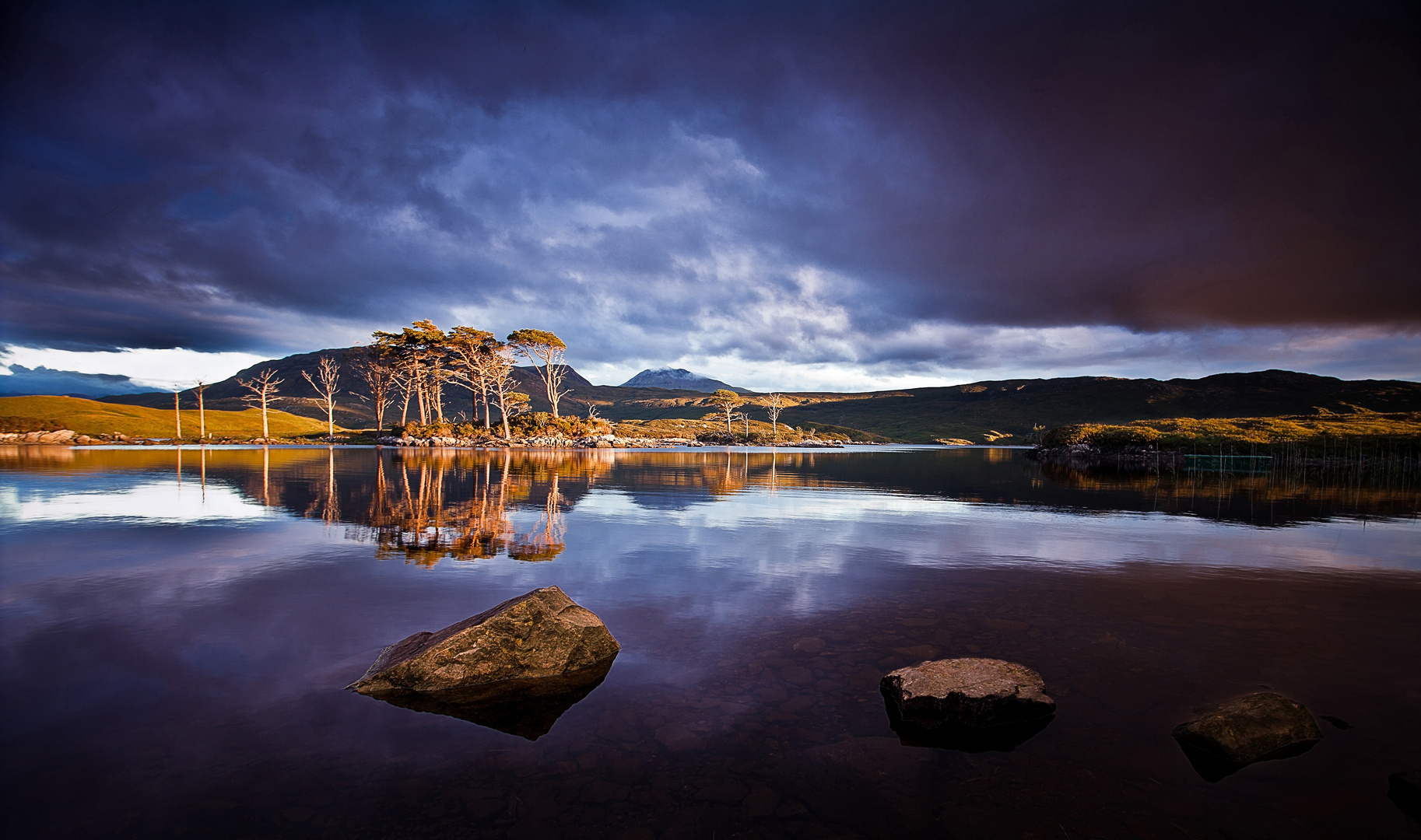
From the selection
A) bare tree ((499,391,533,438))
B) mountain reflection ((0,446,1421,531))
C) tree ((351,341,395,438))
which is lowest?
mountain reflection ((0,446,1421,531))

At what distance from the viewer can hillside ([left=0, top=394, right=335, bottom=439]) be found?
102606mm

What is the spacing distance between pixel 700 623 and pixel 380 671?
18.3ft

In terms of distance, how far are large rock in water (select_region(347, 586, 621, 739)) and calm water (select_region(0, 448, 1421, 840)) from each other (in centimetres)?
34

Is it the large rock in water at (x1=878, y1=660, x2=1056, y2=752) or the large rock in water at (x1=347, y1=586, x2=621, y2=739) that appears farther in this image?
the large rock in water at (x1=347, y1=586, x2=621, y2=739)

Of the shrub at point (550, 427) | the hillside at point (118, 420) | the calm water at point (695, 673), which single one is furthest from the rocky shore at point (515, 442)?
the calm water at point (695, 673)

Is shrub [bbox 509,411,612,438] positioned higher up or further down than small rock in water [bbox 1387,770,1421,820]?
higher up

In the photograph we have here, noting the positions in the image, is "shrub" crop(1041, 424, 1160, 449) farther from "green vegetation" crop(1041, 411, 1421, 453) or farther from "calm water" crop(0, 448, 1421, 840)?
"calm water" crop(0, 448, 1421, 840)

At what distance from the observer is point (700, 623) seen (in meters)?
11.9

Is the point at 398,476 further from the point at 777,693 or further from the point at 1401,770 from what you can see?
the point at 1401,770

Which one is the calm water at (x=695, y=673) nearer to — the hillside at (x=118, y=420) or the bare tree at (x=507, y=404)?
the bare tree at (x=507, y=404)

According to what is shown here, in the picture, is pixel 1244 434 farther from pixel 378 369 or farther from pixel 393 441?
pixel 378 369

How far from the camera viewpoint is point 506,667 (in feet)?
30.9

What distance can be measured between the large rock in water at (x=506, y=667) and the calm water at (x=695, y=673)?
34cm

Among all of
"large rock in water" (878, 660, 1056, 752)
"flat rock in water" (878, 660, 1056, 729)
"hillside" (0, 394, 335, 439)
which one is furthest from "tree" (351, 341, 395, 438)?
"large rock in water" (878, 660, 1056, 752)
